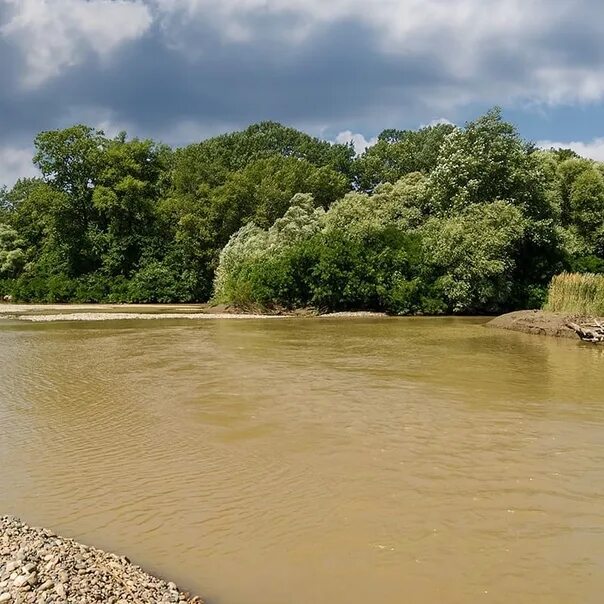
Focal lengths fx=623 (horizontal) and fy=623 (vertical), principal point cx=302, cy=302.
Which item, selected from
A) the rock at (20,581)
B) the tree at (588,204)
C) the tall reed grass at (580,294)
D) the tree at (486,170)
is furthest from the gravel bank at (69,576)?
the tree at (588,204)

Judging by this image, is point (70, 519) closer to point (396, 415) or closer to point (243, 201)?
point (396, 415)

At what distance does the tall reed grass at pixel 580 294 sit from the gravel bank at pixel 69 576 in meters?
22.1

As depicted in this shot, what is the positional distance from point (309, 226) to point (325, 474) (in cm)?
3200

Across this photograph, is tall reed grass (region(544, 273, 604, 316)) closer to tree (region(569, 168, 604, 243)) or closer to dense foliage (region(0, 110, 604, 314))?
dense foliage (region(0, 110, 604, 314))

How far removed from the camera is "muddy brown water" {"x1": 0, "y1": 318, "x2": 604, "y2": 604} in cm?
499

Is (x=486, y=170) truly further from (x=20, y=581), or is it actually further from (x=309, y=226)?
→ (x=20, y=581)

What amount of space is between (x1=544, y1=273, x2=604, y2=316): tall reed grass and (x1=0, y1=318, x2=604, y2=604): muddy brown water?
29.1ft

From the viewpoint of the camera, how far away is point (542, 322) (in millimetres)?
23734

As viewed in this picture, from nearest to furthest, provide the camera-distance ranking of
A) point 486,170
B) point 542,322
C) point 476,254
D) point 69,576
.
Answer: point 69,576 < point 542,322 < point 476,254 < point 486,170

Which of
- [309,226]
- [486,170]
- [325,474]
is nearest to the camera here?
[325,474]

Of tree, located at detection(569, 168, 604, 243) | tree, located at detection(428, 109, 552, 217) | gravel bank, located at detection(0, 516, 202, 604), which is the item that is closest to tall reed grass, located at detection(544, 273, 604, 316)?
tree, located at detection(428, 109, 552, 217)

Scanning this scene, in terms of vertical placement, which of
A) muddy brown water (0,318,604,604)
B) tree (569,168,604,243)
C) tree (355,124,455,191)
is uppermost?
tree (355,124,455,191)

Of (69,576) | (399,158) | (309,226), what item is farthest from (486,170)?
(69,576)

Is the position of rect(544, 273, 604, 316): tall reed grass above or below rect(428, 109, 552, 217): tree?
below
